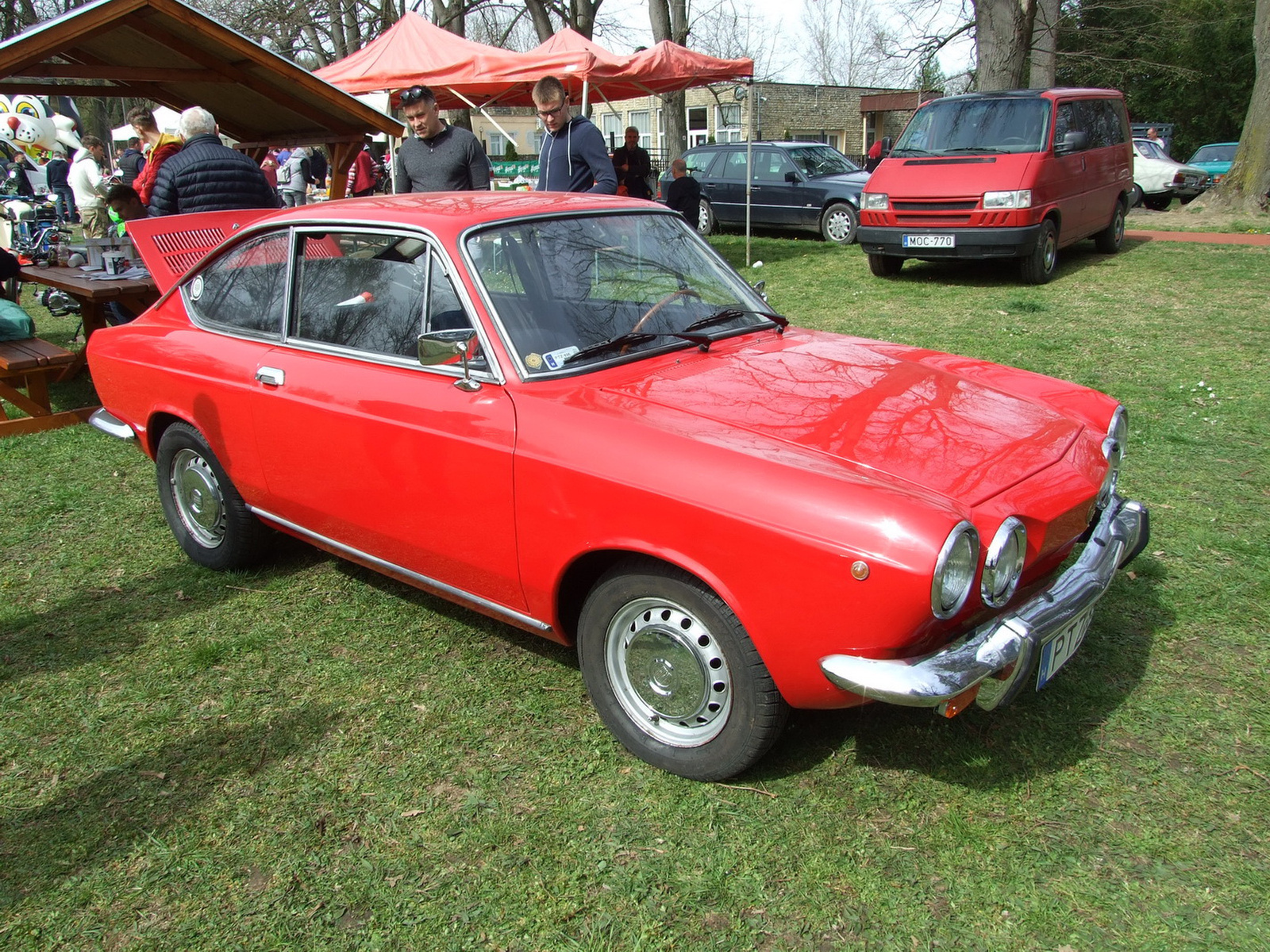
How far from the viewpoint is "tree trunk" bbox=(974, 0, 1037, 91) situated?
15312 mm

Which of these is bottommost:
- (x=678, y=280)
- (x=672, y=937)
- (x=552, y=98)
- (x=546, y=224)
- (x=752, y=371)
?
(x=672, y=937)

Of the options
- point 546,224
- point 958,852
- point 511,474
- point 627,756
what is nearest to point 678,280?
point 546,224

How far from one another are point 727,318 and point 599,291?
57cm

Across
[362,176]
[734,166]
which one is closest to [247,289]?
[362,176]

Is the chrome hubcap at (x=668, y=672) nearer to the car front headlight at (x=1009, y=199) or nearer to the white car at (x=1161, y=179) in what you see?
the car front headlight at (x=1009, y=199)

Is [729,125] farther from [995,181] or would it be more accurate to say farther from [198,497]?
[198,497]

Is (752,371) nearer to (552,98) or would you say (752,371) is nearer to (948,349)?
(552,98)

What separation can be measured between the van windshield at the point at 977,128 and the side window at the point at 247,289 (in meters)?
8.84

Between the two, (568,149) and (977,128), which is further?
(977,128)

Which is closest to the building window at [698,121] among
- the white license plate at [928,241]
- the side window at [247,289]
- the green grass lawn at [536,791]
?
the white license plate at [928,241]

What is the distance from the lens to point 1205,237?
14203mm

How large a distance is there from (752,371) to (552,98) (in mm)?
4018

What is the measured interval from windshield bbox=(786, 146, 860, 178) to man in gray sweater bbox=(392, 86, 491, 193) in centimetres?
1019

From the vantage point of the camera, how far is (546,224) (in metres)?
3.46
